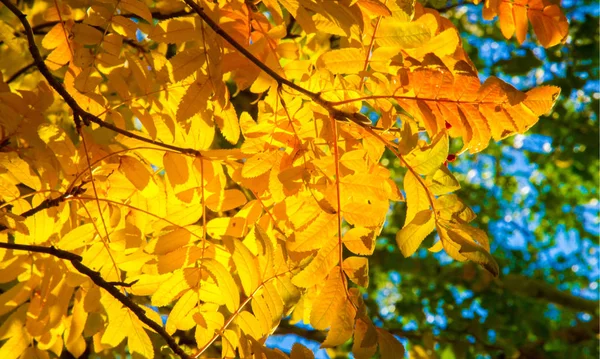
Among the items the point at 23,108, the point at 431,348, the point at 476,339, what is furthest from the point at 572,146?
the point at 23,108

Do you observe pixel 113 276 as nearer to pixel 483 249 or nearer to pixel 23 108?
pixel 23 108

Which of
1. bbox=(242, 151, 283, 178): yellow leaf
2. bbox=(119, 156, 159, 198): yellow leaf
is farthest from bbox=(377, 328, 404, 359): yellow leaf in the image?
bbox=(119, 156, 159, 198): yellow leaf

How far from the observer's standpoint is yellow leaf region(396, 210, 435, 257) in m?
1.32

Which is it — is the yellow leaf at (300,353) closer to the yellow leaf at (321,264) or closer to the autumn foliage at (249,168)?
the autumn foliage at (249,168)

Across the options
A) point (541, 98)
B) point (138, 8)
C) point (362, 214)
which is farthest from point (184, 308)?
point (541, 98)

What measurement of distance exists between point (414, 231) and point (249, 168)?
0.37m

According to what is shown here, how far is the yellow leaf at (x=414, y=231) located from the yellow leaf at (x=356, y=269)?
88 millimetres

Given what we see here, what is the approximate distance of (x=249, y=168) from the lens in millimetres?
1363

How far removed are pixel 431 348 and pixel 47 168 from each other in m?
2.07

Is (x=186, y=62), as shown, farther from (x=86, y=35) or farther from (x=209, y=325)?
(x=209, y=325)

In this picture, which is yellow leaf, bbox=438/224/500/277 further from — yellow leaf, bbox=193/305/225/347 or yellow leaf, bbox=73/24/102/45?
yellow leaf, bbox=73/24/102/45

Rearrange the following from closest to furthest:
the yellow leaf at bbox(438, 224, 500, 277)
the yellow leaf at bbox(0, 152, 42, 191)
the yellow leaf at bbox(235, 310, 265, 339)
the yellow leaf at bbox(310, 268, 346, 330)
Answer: the yellow leaf at bbox(438, 224, 500, 277) < the yellow leaf at bbox(310, 268, 346, 330) < the yellow leaf at bbox(235, 310, 265, 339) < the yellow leaf at bbox(0, 152, 42, 191)

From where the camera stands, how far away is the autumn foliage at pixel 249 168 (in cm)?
129

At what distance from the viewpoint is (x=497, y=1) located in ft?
5.42
